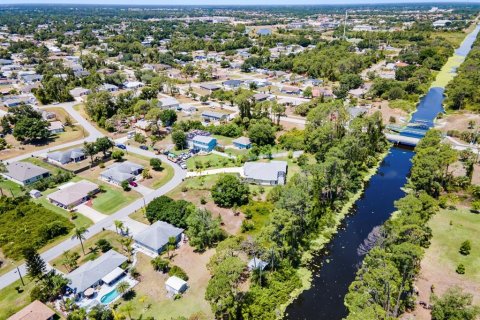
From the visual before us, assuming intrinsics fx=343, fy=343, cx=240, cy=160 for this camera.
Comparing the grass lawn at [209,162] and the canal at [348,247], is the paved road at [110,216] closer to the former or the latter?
the grass lawn at [209,162]

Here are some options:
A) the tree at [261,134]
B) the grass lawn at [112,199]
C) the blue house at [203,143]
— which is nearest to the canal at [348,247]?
the tree at [261,134]

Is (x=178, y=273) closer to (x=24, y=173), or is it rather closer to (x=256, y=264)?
(x=256, y=264)

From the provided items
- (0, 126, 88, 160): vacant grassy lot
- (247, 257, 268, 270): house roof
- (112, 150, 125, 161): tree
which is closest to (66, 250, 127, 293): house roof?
(247, 257, 268, 270): house roof

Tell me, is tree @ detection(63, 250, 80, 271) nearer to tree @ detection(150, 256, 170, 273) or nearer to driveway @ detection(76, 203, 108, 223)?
driveway @ detection(76, 203, 108, 223)

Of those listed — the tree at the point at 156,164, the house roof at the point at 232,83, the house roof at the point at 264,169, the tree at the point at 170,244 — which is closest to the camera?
the tree at the point at 170,244

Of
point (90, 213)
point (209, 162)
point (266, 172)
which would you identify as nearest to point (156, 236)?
point (90, 213)

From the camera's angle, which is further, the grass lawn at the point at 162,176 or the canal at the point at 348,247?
the grass lawn at the point at 162,176
